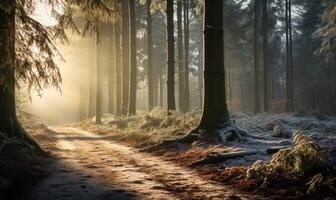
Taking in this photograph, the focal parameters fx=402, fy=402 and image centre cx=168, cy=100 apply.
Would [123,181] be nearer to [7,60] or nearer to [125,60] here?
[7,60]

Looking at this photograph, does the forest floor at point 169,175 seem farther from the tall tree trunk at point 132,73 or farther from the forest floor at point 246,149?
the tall tree trunk at point 132,73

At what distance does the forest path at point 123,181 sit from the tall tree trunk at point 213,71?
7.46 ft

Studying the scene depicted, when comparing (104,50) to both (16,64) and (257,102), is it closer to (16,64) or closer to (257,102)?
(257,102)

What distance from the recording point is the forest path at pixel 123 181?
6770mm

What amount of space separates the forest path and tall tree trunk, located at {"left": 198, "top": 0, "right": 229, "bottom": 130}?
227cm

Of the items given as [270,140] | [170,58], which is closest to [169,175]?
[270,140]

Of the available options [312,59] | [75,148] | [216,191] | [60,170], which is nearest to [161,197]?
[216,191]

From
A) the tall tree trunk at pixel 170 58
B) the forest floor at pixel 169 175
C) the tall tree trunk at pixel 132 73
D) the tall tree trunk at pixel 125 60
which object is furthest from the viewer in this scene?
the tall tree trunk at pixel 125 60

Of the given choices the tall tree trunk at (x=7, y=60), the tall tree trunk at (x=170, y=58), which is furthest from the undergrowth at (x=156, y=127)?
the tall tree trunk at (x=7, y=60)

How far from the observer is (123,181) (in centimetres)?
795

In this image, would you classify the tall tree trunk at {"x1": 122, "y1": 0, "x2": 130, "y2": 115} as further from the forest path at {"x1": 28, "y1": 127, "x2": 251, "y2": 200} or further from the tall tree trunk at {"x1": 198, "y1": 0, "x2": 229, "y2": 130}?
the forest path at {"x1": 28, "y1": 127, "x2": 251, "y2": 200}

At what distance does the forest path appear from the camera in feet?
22.2

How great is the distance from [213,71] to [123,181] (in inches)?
220

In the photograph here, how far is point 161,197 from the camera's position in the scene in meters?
6.56
